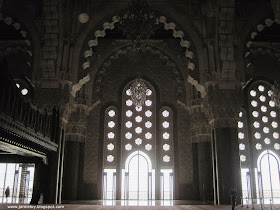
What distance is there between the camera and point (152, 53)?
59.1 ft

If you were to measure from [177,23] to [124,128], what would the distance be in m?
6.65

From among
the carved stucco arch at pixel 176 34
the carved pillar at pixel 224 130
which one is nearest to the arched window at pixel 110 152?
the carved stucco arch at pixel 176 34

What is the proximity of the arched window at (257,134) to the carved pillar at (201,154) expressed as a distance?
6.69ft

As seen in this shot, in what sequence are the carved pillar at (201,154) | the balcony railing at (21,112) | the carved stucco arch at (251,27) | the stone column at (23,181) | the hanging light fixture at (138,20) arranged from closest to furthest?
the balcony railing at (21,112), the hanging light fixture at (138,20), the carved stucco arch at (251,27), the carved pillar at (201,154), the stone column at (23,181)

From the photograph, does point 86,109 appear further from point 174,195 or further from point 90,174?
point 174,195

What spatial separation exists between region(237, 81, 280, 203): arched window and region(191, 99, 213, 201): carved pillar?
2.04 meters

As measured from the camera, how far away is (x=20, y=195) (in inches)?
643

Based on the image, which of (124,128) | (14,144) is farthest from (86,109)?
(14,144)

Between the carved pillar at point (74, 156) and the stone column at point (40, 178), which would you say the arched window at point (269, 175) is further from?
the stone column at point (40, 178)

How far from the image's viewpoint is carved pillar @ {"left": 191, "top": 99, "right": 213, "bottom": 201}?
15028 mm

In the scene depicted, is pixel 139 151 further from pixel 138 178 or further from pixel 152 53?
pixel 152 53

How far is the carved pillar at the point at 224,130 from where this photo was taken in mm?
11750

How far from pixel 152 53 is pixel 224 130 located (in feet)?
23.6

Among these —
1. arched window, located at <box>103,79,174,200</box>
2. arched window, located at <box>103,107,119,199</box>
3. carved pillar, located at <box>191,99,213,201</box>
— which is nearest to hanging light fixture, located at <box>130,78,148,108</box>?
arched window, located at <box>103,79,174,200</box>
